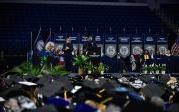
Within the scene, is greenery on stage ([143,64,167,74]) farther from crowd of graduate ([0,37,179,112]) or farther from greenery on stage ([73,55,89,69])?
crowd of graduate ([0,37,179,112])

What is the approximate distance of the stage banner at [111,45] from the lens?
23.7m

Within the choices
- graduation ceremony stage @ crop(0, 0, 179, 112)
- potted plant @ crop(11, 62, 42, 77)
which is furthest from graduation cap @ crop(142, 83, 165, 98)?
potted plant @ crop(11, 62, 42, 77)

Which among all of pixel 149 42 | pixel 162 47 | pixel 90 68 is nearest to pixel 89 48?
pixel 90 68

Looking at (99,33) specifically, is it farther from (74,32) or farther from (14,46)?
(14,46)

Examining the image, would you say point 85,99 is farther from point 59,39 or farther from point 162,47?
point 162,47

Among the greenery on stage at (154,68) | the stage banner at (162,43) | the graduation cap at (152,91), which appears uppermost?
the stage banner at (162,43)

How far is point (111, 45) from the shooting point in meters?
23.8

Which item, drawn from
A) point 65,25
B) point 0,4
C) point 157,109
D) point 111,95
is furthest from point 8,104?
point 0,4

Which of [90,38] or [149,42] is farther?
[149,42]

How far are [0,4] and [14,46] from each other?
4.90m

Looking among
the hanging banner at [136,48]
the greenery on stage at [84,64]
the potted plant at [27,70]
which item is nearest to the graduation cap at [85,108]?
the potted plant at [27,70]

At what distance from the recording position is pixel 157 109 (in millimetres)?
5480

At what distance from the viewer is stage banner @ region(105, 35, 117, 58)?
934 inches

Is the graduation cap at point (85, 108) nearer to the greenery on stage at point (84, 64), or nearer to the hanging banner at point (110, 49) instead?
the greenery on stage at point (84, 64)
